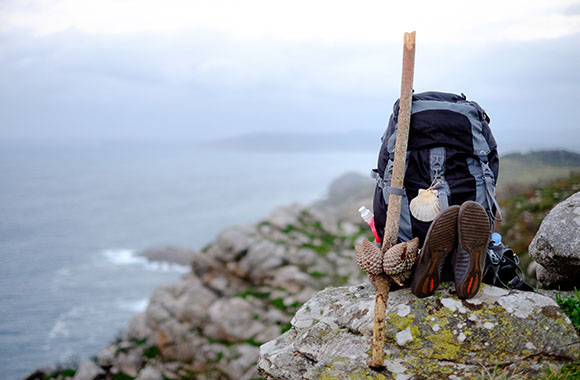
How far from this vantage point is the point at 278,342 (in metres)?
4.86

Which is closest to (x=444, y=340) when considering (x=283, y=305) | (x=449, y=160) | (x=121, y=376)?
(x=449, y=160)

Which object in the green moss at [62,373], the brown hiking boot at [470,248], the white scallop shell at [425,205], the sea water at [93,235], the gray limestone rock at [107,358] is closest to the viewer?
the brown hiking boot at [470,248]

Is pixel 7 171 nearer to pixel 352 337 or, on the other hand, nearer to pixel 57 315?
pixel 57 315

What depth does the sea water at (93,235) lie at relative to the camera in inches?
1391

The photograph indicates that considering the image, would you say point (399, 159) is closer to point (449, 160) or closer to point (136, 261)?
point (449, 160)

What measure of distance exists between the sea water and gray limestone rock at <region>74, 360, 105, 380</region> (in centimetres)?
392

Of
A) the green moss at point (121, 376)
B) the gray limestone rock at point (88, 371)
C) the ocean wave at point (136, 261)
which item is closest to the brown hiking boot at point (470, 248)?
the green moss at point (121, 376)

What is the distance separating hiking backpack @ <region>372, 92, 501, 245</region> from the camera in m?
4.46

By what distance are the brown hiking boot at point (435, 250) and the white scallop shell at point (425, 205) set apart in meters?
0.52

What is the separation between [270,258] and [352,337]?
36.2 ft

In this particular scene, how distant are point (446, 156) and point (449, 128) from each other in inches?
11.4

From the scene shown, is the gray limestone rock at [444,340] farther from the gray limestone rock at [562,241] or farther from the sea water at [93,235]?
the sea water at [93,235]

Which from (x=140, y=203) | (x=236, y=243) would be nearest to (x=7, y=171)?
(x=140, y=203)

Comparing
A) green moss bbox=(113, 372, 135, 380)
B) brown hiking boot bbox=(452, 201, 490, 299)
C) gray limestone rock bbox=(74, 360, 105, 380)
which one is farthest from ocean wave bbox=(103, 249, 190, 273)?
brown hiking boot bbox=(452, 201, 490, 299)
